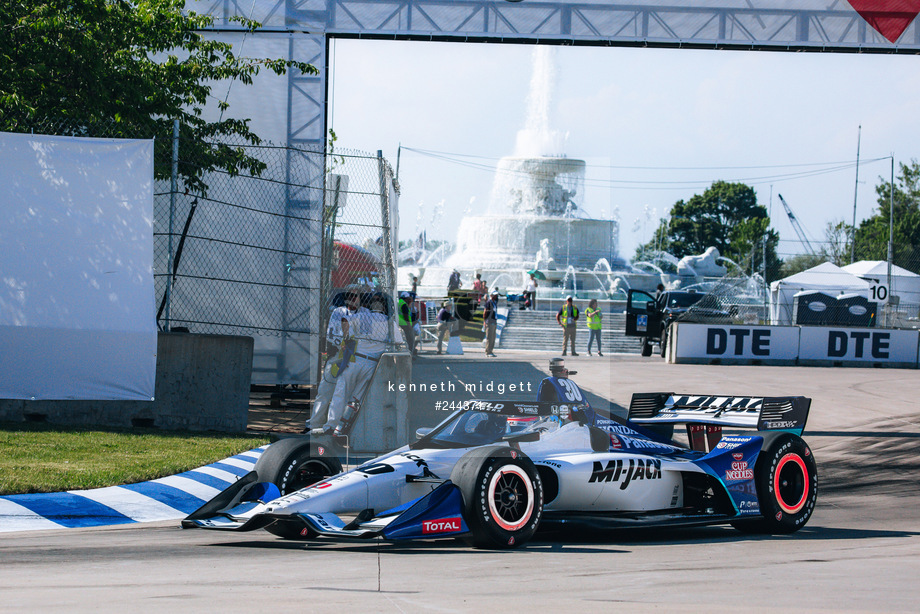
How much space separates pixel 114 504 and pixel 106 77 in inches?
293

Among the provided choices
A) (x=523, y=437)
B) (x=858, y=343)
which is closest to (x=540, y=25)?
(x=523, y=437)

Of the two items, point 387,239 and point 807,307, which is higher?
point 387,239

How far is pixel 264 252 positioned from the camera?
12562mm

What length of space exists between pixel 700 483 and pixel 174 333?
6729mm

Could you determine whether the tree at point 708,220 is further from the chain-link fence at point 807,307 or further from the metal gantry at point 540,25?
the metal gantry at point 540,25

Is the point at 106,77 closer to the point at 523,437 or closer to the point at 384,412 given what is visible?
the point at 384,412

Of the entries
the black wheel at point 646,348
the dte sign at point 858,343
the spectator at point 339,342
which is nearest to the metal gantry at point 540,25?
Answer: the spectator at point 339,342

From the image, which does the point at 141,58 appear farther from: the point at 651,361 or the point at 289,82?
the point at 651,361

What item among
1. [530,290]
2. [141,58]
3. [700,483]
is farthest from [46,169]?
[530,290]

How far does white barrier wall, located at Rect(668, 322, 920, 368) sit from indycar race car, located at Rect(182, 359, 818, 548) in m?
17.8

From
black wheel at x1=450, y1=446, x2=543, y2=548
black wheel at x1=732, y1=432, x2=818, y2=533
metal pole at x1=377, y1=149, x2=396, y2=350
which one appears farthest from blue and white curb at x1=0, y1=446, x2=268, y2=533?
black wheel at x1=732, y1=432, x2=818, y2=533

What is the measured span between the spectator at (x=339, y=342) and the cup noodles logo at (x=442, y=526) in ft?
15.3

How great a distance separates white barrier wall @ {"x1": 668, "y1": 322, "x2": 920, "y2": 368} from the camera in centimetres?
2508

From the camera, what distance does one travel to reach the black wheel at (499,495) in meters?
5.57
